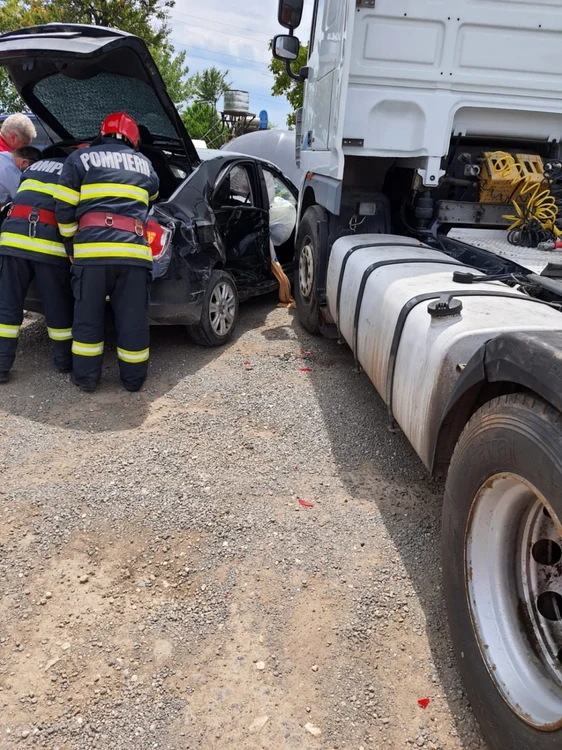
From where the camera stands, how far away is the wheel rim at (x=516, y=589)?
67.4 inches

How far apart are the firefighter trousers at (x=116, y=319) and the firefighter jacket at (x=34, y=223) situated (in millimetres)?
318

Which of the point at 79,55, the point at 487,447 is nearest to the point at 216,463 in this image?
the point at 487,447

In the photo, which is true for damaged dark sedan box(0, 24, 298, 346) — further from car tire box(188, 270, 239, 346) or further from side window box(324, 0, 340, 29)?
side window box(324, 0, 340, 29)

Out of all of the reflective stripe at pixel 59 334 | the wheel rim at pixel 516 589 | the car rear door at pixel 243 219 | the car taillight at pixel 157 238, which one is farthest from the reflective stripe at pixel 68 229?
the wheel rim at pixel 516 589

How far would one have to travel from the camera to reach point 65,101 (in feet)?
17.0

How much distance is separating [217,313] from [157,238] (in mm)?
953

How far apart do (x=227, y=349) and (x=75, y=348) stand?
142 centimetres

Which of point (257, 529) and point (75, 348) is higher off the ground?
point (75, 348)

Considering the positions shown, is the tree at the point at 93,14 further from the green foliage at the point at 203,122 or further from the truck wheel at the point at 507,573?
the truck wheel at the point at 507,573

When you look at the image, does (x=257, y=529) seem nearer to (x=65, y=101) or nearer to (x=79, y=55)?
(x=79, y=55)

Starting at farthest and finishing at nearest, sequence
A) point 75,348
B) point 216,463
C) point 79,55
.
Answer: point 75,348 < point 79,55 < point 216,463

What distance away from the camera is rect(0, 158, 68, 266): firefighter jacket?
14.2 ft

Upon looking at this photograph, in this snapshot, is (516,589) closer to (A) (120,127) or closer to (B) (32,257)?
(B) (32,257)

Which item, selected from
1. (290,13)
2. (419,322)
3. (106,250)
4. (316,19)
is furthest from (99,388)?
(316,19)
